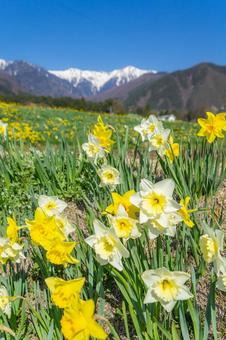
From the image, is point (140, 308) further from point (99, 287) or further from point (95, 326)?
point (95, 326)

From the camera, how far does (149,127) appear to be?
9.64 ft

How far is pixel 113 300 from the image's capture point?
2264 mm

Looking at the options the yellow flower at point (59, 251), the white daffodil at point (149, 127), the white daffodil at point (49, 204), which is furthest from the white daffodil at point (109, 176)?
the yellow flower at point (59, 251)

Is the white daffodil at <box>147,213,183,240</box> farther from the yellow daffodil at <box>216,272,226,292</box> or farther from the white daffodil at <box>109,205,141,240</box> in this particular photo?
the yellow daffodil at <box>216,272,226,292</box>

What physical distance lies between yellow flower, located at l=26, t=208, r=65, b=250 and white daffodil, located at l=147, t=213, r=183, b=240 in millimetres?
411

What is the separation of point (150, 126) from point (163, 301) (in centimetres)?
163

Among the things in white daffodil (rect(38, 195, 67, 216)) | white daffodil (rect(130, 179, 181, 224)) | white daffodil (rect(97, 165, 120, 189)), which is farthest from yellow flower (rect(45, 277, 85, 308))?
white daffodil (rect(97, 165, 120, 189))

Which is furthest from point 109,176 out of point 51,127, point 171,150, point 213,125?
point 51,127

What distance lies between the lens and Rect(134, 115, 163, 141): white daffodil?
9.50ft

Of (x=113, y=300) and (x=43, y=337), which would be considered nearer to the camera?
(x=43, y=337)

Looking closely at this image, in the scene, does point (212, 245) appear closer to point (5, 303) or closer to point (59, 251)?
point (59, 251)

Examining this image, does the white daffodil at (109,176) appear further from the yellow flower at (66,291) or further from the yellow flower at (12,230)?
the yellow flower at (66,291)

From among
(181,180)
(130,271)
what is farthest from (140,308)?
(181,180)

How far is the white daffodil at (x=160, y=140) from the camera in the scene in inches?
112
